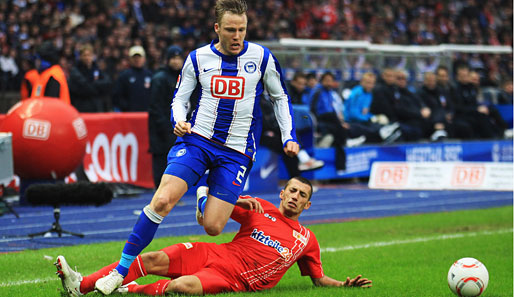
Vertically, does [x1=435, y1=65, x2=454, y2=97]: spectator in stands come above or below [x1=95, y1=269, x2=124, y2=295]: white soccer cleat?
below

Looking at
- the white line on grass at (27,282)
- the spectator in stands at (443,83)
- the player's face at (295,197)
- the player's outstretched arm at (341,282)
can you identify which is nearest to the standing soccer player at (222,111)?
the player's face at (295,197)

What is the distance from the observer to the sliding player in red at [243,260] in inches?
241

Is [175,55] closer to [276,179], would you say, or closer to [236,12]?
[276,179]

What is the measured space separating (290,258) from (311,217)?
6.10 m

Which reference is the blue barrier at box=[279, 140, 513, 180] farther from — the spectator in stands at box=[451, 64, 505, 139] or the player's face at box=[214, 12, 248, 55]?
the player's face at box=[214, 12, 248, 55]

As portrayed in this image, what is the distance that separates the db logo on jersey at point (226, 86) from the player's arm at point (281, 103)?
0.26 metres

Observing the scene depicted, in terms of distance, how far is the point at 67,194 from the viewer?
9.27m

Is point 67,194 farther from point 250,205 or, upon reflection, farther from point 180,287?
point 180,287

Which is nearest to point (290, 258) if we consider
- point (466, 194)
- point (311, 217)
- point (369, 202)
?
point (311, 217)

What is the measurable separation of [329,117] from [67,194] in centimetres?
873

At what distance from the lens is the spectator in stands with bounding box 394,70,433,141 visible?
19.0 meters

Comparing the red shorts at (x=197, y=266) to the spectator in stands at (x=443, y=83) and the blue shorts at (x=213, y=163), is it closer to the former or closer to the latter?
the blue shorts at (x=213, y=163)

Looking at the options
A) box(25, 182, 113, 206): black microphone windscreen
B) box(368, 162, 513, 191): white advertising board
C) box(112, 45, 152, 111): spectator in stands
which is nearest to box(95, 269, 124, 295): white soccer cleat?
box(25, 182, 113, 206): black microphone windscreen

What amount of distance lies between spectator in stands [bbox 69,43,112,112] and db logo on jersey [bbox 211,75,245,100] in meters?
8.48
